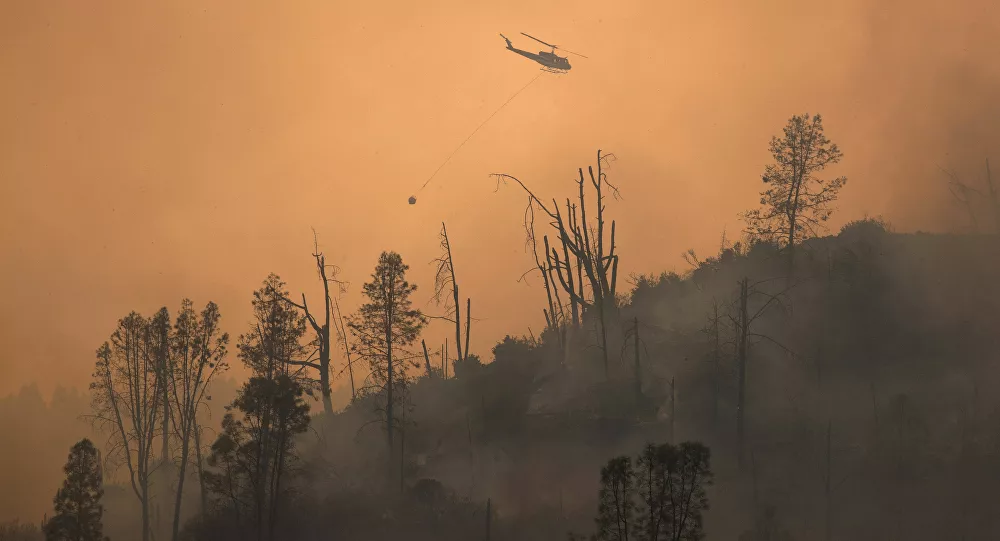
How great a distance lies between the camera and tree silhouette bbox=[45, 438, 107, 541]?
46.9m

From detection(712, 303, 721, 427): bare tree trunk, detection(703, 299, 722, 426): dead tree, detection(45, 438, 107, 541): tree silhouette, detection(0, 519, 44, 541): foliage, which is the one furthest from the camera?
detection(0, 519, 44, 541): foliage

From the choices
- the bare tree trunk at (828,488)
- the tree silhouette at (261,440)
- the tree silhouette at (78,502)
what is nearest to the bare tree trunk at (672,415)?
the bare tree trunk at (828,488)

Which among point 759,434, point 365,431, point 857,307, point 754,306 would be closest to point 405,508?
point 365,431

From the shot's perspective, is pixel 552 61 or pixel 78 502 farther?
pixel 552 61

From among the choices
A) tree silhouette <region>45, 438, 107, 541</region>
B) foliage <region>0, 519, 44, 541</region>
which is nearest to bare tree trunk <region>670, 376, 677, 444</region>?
tree silhouette <region>45, 438, 107, 541</region>

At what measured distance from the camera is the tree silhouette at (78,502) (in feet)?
154

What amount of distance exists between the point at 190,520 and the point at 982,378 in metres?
45.6

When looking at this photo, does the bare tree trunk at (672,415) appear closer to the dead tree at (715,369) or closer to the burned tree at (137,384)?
A: the dead tree at (715,369)

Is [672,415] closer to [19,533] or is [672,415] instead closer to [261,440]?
[261,440]

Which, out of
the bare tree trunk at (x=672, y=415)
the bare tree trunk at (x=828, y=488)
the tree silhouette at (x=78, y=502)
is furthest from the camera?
the bare tree trunk at (x=672, y=415)

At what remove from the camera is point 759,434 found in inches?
2167

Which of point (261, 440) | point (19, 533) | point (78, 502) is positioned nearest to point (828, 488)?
point (261, 440)

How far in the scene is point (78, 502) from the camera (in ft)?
156

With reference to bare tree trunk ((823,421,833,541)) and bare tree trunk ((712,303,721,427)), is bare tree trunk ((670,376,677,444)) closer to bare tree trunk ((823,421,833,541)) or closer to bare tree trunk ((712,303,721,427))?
bare tree trunk ((712,303,721,427))
